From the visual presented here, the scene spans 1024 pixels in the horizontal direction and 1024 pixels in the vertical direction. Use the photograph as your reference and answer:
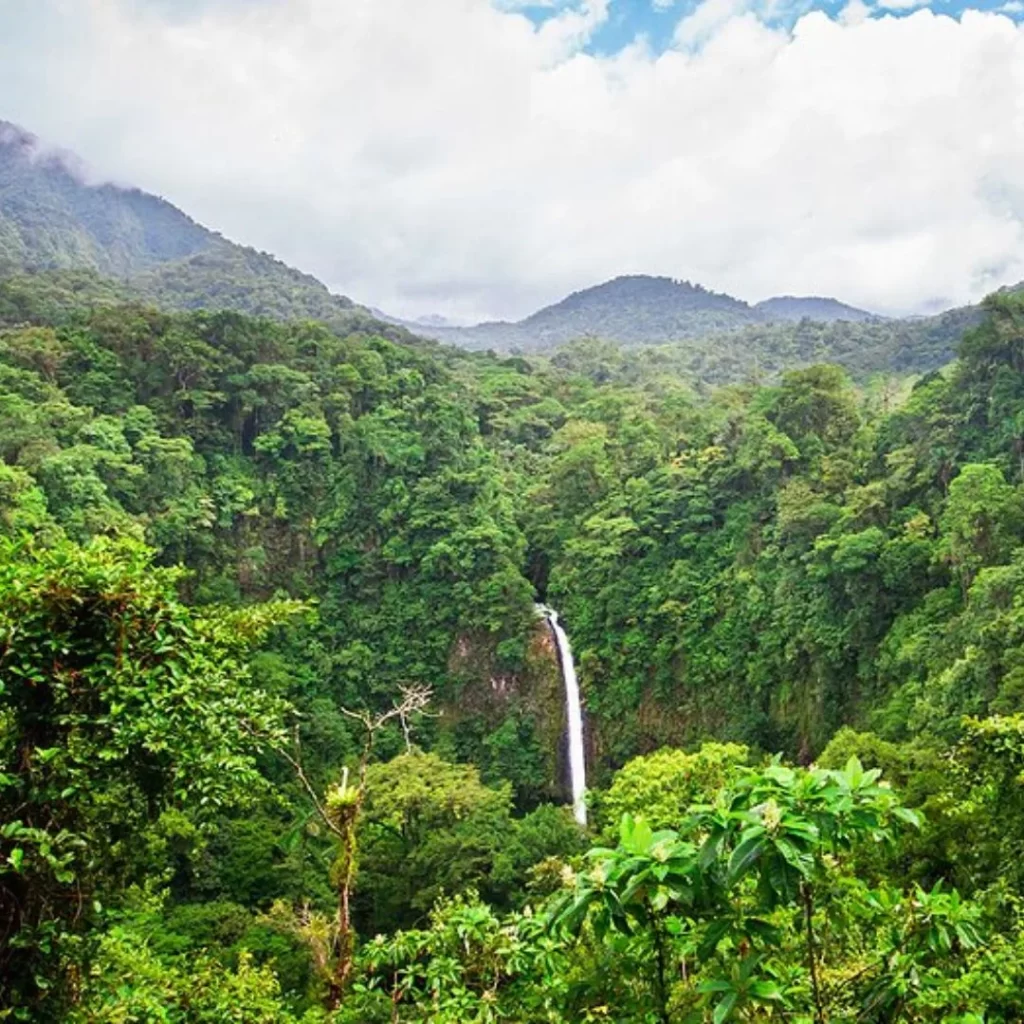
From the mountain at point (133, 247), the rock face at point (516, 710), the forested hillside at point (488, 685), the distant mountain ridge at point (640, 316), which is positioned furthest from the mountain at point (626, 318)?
the rock face at point (516, 710)

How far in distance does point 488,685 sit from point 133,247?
7696 cm

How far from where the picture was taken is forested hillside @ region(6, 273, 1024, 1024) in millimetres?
2439

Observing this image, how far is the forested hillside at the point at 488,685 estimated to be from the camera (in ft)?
8.00

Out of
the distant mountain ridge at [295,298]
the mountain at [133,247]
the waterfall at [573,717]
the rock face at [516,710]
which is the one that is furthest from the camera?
the mountain at [133,247]

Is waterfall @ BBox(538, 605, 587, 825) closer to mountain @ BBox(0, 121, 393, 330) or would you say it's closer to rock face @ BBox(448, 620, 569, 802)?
rock face @ BBox(448, 620, 569, 802)

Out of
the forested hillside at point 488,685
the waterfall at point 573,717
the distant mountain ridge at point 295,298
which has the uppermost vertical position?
the distant mountain ridge at point 295,298

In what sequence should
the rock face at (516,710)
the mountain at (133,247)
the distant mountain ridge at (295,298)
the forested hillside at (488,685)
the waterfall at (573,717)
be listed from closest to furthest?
the forested hillside at (488,685) → the waterfall at (573,717) → the rock face at (516,710) → the distant mountain ridge at (295,298) → the mountain at (133,247)

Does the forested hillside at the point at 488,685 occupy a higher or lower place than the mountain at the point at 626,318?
lower

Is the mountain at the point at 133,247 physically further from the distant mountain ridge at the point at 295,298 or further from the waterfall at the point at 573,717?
the waterfall at the point at 573,717

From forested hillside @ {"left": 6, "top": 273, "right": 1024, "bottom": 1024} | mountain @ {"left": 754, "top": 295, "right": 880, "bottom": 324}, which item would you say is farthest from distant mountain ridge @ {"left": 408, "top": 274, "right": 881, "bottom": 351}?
forested hillside @ {"left": 6, "top": 273, "right": 1024, "bottom": 1024}

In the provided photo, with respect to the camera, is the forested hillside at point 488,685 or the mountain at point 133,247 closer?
the forested hillside at point 488,685

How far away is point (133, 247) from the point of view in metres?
82.1

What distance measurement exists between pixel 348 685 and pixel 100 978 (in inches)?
791

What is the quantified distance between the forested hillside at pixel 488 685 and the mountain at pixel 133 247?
85.0 feet
